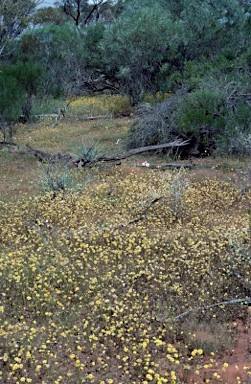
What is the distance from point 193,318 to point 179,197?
294cm

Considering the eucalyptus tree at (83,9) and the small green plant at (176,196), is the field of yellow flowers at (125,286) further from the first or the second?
the eucalyptus tree at (83,9)

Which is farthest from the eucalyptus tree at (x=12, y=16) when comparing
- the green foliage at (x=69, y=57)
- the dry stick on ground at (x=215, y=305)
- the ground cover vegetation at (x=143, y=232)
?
the dry stick on ground at (x=215, y=305)

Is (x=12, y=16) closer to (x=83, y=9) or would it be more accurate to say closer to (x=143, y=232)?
(x=143, y=232)

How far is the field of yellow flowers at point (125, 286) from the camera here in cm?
387

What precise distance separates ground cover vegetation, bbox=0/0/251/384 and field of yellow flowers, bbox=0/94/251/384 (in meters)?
0.02

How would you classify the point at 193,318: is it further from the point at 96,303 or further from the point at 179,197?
the point at 179,197

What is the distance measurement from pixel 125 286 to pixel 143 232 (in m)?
1.40

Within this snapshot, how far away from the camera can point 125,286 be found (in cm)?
512

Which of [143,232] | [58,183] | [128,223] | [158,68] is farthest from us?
[158,68]

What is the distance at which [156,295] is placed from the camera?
192 inches

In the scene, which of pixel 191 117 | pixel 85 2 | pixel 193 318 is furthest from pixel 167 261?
pixel 85 2

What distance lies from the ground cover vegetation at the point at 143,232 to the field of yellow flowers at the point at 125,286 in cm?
2

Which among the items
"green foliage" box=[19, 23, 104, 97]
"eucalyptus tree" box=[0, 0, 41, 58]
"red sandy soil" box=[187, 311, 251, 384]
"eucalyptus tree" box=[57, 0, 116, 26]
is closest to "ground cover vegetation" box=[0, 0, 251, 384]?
"red sandy soil" box=[187, 311, 251, 384]

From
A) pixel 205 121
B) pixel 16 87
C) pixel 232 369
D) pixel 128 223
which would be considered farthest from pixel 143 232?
pixel 16 87
